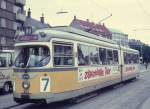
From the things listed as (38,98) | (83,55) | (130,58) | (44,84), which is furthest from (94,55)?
(130,58)

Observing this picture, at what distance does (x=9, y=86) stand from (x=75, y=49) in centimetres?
722

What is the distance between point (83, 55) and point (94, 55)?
1.85m

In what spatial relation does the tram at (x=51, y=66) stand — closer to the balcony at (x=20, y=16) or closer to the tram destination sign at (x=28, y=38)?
the tram destination sign at (x=28, y=38)

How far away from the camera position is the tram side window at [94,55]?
17.7 m

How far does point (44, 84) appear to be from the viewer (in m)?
13.4

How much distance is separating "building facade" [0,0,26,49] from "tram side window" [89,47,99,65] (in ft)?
129

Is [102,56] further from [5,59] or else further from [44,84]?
[44,84]

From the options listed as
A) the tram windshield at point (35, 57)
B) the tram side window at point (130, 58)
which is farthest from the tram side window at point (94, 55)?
the tram side window at point (130, 58)

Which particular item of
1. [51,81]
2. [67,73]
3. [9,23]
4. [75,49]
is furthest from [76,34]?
[9,23]

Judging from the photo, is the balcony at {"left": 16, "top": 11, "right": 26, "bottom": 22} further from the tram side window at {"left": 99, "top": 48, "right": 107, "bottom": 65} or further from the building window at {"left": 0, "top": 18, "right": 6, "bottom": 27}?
the tram side window at {"left": 99, "top": 48, "right": 107, "bottom": 65}

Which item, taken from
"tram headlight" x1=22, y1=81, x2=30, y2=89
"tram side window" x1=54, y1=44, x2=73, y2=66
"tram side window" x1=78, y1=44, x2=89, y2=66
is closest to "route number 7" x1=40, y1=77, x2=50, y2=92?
"tram headlight" x1=22, y1=81, x2=30, y2=89

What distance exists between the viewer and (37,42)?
542 inches

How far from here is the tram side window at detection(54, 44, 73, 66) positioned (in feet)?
46.0

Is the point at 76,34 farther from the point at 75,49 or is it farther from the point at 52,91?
the point at 52,91
